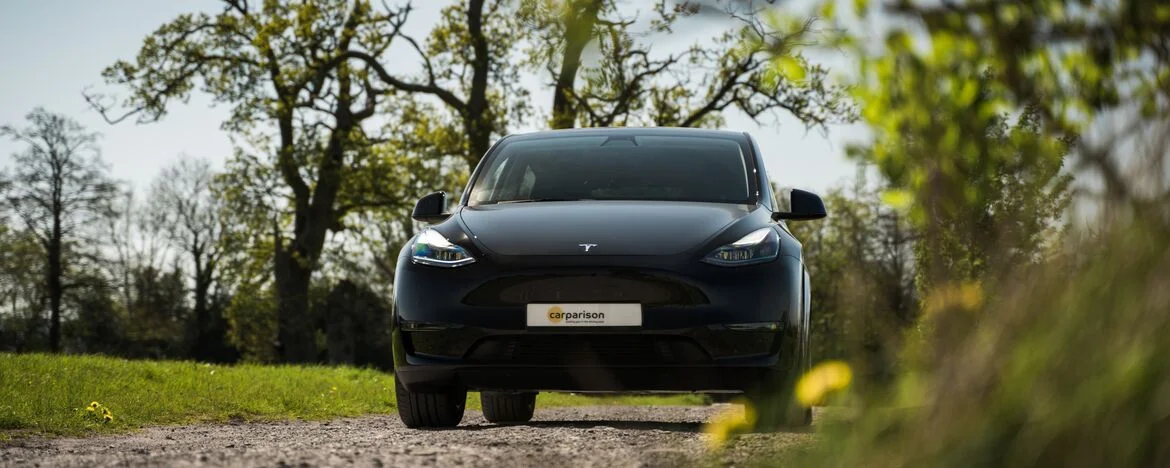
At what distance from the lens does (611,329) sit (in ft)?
19.5

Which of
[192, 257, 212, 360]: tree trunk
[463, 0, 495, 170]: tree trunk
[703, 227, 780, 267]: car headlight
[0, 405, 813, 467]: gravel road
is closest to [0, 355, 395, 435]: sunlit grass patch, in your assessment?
[0, 405, 813, 467]: gravel road

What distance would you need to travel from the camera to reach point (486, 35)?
29125mm

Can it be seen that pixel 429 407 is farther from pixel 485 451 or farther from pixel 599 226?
pixel 485 451

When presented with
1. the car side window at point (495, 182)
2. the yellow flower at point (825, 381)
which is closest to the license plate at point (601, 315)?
the car side window at point (495, 182)

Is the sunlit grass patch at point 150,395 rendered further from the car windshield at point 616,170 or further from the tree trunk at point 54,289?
the tree trunk at point 54,289

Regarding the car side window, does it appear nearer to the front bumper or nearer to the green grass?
the front bumper

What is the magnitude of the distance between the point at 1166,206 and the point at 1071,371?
0.50 metres

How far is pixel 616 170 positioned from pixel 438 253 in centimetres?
151

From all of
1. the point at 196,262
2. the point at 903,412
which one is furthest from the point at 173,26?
the point at 903,412

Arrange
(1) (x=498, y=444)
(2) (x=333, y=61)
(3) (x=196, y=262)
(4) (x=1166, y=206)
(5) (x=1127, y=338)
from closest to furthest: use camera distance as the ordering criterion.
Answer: (5) (x=1127, y=338)
(4) (x=1166, y=206)
(1) (x=498, y=444)
(2) (x=333, y=61)
(3) (x=196, y=262)

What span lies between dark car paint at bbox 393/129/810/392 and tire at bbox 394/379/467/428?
0.98 ft

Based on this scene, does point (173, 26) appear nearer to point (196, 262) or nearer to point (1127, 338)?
point (196, 262)

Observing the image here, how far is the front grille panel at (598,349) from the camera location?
596 centimetres

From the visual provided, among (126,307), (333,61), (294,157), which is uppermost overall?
(333,61)
